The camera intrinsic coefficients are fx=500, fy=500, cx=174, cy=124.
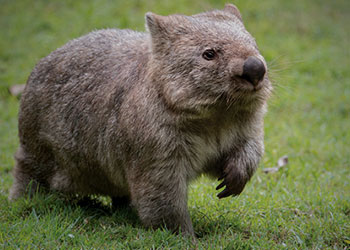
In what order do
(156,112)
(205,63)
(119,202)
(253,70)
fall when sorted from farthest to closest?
(119,202) → (156,112) → (205,63) → (253,70)

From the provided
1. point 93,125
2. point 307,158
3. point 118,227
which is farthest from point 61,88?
point 307,158

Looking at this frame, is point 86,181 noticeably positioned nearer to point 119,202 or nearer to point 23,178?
point 119,202

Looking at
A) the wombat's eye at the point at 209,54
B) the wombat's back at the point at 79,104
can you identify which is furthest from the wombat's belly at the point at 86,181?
the wombat's eye at the point at 209,54

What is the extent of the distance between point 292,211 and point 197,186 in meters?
1.31

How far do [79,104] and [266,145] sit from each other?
3525mm

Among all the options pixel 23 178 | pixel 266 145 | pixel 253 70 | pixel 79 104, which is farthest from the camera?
pixel 266 145

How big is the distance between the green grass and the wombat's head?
2.02 feet

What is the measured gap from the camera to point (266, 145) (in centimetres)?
769

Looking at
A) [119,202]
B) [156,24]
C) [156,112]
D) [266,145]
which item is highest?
[156,24]

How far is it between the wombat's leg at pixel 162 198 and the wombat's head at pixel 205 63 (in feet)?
2.09

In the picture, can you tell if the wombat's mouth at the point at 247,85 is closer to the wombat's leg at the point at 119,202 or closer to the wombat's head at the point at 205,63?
the wombat's head at the point at 205,63

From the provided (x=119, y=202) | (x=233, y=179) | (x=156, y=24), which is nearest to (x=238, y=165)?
(x=233, y=179)

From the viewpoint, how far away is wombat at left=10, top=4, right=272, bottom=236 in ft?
13.5

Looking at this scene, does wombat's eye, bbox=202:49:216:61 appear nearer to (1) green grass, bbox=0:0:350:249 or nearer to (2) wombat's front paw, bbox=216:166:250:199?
(1) green grass, bbox=0:0:350:249
